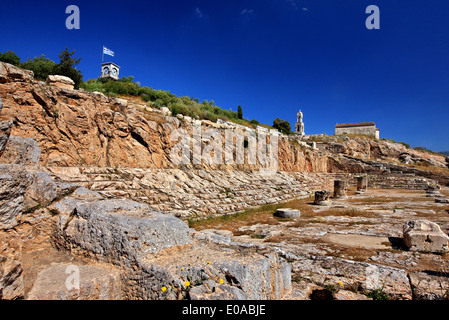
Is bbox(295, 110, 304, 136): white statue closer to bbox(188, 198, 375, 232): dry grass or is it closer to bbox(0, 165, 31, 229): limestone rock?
bbox(188, 198, 375, 232): dry grass

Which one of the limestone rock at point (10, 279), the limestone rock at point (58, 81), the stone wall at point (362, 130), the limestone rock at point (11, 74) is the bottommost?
the limestone rock at point (10, 279)

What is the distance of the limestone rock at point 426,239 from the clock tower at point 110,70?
121 ft

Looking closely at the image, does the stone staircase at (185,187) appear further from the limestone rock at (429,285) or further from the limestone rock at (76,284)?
the limestone rock at (429,285)

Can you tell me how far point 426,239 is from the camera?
4.83 meters

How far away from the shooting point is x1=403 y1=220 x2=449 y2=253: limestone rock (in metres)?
4.77

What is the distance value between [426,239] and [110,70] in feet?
126

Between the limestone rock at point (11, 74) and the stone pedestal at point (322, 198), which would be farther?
the stone pedestal at point (322, 198)

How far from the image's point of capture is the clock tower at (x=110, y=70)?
32.9 meters

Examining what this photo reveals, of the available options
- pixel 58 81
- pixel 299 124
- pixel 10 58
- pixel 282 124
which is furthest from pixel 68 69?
pixel 299 124

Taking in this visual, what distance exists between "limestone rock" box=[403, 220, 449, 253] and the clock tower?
3701cm

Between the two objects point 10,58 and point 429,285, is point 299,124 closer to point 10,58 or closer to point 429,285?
point 10,58

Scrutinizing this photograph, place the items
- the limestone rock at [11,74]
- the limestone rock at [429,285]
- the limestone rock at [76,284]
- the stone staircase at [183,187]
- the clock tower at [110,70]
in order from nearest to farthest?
the limestone rock at [76,284], the limestone rock at [429,285], the limestone rock at [11,74], the stone staircase at [183,187], the clock tower at [110,70]

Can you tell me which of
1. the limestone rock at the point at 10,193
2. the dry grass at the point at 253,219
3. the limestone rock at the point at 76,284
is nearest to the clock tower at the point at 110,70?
the dry grass at the point at 253,219
